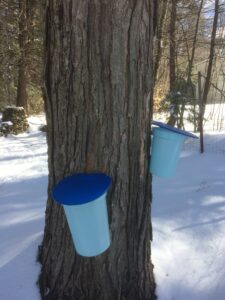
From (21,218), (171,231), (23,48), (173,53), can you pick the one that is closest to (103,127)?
(171,231)

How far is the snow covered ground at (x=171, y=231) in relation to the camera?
215 cm

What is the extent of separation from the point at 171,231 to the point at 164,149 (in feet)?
3.90

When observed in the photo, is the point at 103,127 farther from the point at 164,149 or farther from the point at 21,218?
the point at 21,218

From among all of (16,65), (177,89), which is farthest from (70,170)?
(16,65)

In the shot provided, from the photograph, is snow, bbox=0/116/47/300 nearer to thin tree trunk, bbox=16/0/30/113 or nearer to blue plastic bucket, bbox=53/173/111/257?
blue plastic bucket, bbox=53/173/111/257

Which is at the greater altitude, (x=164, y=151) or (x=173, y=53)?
(x=173, y=53)

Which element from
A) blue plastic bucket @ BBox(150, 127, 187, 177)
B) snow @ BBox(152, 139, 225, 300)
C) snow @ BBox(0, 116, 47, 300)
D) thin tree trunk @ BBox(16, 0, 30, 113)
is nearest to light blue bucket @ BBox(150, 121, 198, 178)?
blue plastic bucket @ BBox(150, 127, 187, 177)

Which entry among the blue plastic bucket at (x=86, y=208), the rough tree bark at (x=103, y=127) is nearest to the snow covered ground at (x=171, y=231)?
the rough tree bark at (x=103, y=127)

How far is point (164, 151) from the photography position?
1806 mm

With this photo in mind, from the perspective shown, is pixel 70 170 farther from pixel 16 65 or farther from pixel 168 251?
pixel 16 65

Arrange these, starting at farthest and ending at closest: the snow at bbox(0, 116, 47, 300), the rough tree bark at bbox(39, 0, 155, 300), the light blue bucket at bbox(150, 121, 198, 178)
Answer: the snow at bbox(0, 116, 47, 300)
the light blue bucket at bbox(150, 121, 198, 178)
the rough tree bark at bbox(39, 0, 155, 300)

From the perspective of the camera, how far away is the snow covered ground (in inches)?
84.6

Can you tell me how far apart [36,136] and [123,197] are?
278 inches

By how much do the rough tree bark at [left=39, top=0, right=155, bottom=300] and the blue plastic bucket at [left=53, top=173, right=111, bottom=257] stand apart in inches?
5.4
